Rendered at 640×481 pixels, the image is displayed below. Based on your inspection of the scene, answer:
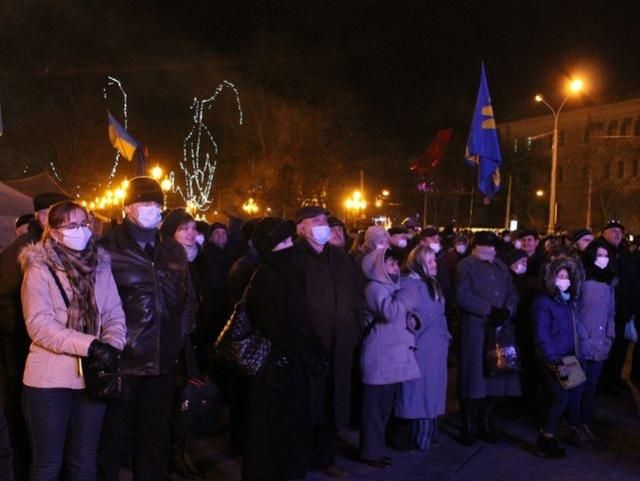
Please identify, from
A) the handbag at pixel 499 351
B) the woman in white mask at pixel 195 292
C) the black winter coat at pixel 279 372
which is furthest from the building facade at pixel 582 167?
the black winter coat at pixel 279 372

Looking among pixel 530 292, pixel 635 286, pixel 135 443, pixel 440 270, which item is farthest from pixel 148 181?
pixel 635 286

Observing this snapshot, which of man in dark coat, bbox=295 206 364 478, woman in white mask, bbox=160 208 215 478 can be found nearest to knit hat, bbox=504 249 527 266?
man in dark coat, bbox=295 206 364 478

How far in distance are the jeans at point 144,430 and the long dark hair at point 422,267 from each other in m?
2.60

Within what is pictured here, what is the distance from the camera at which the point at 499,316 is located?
683cm

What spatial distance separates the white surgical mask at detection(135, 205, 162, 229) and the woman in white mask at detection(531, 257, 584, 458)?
3652 millimetres

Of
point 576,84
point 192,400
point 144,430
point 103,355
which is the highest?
point 576,84

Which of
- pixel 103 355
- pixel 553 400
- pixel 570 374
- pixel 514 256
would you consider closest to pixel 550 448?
Answer: pixel 553 400

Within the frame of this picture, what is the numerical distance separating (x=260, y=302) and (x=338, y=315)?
1.04 metres

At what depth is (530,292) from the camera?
7188mm

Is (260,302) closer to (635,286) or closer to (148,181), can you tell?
(148,181)

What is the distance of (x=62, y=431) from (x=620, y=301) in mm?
7395

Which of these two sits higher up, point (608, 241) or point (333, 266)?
point (608, 241)

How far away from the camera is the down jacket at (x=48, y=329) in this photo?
3.97 m

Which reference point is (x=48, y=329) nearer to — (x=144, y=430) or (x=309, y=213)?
(x=144, y=430)
